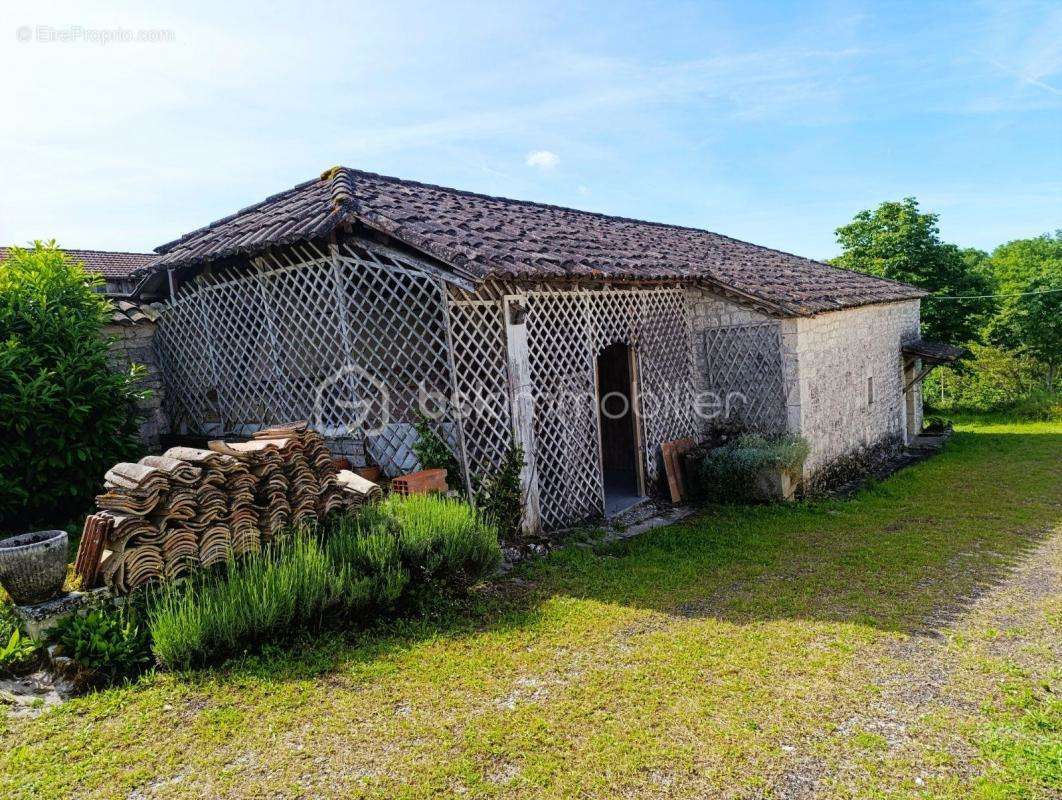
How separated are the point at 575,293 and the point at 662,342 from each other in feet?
6.64

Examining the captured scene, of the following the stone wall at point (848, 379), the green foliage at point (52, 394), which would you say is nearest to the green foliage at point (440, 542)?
the green foliage at point (52, 394)

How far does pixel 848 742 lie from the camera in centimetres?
338

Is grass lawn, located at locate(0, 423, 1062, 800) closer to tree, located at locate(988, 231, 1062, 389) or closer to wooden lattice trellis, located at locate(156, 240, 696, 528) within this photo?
wooden lattice trellis, located at locate(156, 240, 696, 528)

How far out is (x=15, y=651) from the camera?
4301mm

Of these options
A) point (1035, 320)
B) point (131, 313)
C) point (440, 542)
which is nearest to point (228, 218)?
point (131, 313)

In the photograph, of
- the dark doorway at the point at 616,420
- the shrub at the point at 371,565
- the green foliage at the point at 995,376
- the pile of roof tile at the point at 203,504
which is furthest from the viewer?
the green foliage at the point at 995,376

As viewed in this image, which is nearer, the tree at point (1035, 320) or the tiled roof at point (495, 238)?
the tiled roof at point (495, 238)

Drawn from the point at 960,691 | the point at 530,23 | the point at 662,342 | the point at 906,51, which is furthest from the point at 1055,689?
the point at 906,51

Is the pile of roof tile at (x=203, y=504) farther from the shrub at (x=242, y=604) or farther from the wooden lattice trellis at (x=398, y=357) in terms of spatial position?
the wooden lattice trellis at (x=398, y=357)

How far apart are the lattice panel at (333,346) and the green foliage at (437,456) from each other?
12 centimetres

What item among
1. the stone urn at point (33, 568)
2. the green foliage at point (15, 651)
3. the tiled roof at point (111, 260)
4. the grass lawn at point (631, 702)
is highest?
the tiled roof at point (111, 260)

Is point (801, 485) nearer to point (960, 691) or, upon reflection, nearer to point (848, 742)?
point (960, 691)

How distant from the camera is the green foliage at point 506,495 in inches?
264

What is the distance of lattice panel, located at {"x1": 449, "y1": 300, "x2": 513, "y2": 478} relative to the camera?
260 inches
